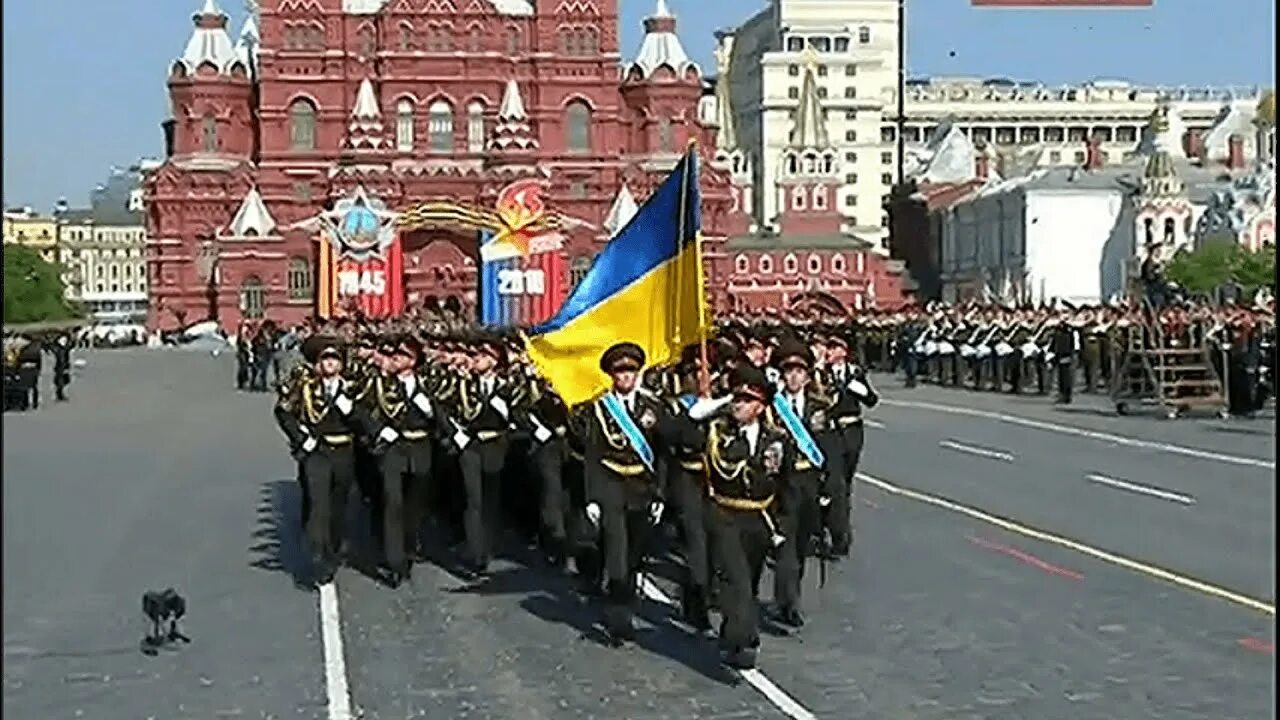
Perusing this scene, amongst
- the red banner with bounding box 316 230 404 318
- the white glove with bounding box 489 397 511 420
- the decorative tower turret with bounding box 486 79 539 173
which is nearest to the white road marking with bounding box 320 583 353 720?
the white glove with bounding box 489 397 511 420

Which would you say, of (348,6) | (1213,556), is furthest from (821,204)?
(1213,556)

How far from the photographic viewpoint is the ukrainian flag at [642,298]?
38.6 feet

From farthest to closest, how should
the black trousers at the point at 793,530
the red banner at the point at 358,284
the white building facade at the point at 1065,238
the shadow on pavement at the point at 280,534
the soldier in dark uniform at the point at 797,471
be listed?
the white building facade at the point at 1065,238
the red banner at the point at 358,284
the shadow on pavement at the point at 280,534
the soldier in dark uniform at the point at 797,471
the black trousers at the point at 793,530

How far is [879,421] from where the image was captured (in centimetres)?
3250

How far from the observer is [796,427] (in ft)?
37.1

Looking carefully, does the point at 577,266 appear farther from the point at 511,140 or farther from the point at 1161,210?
the point at 1161,210

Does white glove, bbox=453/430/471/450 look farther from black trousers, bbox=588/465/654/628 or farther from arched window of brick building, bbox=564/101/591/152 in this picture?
arched window of brick building, bbox=564/101/591/152

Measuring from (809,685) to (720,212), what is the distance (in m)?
83.4

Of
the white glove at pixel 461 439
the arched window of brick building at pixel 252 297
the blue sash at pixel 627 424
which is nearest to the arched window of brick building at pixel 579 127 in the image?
the arched window of brick building at pixel 252 297

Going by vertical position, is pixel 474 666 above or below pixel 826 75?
below

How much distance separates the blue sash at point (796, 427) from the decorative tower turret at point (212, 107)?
273ft

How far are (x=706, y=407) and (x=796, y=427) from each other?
102cm

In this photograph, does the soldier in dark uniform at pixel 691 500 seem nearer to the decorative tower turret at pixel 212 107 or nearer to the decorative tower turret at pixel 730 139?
the decorative tower turret at pixel 212 107

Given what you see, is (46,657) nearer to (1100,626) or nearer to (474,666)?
(474,666)
